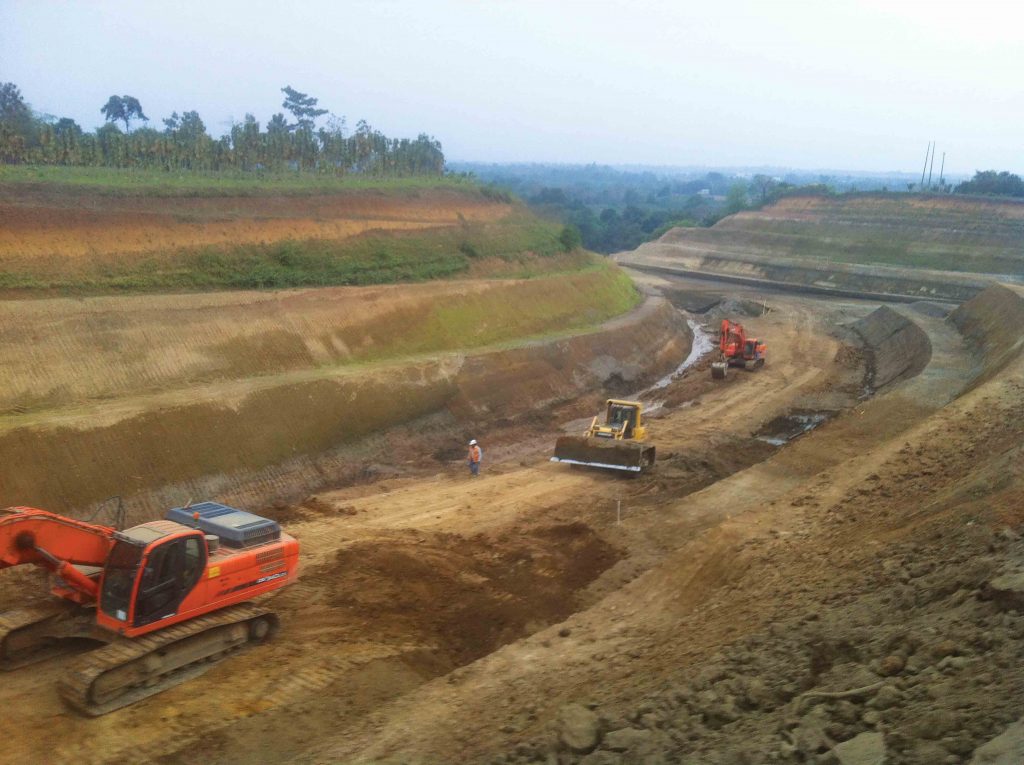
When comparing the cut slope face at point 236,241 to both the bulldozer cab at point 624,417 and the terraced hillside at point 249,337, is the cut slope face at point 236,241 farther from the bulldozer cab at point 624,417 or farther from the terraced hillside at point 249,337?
the bulldozer cab at point 624,417

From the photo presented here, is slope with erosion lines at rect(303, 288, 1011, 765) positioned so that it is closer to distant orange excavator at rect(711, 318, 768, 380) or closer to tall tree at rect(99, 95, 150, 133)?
distant orange excavator at rect(711, 318, 768, 380)

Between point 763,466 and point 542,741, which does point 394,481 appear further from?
point 542,741

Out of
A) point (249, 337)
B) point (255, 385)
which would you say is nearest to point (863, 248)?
point (249, 337)

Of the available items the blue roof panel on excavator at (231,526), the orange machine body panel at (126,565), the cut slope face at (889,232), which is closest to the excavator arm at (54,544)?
the orange machine body panel at (126,565)

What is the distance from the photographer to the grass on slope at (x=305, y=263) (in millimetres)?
26516

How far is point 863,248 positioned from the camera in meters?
67.7

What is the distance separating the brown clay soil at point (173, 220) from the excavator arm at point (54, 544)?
17.9 metres

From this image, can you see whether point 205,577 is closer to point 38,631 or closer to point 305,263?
point 38,631

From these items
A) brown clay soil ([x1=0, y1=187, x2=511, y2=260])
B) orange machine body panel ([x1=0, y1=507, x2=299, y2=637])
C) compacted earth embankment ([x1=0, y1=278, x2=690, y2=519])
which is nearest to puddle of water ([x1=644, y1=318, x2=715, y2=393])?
compacted earth embankment ([x1=0, y1=278, x2=690, y2=519])

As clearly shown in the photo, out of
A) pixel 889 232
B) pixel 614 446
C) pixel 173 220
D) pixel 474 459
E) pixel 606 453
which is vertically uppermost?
pixel 889 232

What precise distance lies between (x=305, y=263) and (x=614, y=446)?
54.0ft

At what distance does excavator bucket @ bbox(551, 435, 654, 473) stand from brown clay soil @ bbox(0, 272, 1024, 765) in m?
0.39

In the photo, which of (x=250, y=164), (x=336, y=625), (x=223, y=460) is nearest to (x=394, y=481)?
(x=223, y=460)

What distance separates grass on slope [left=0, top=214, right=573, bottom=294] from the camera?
26.5 m
